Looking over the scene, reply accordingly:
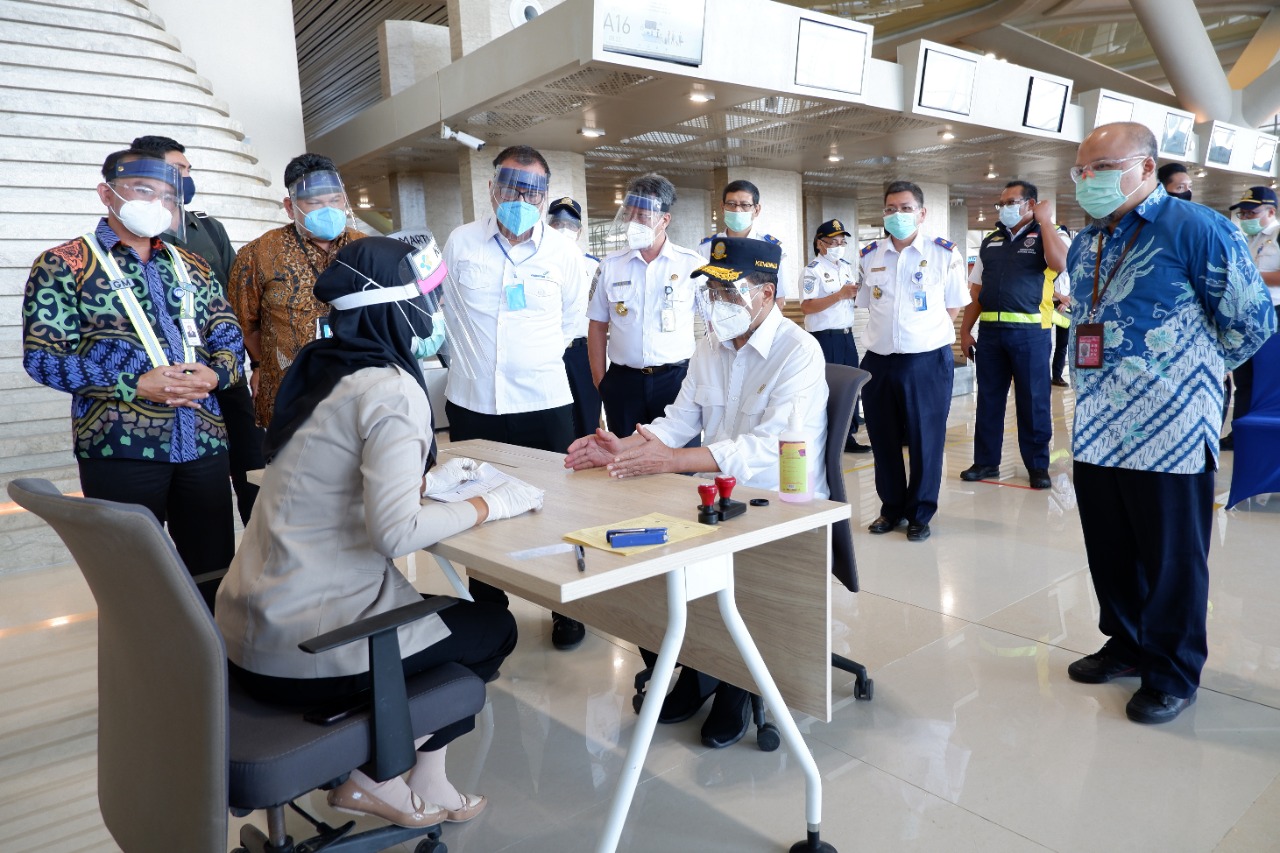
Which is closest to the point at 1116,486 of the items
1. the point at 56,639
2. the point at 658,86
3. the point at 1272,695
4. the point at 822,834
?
the point at 1272,695

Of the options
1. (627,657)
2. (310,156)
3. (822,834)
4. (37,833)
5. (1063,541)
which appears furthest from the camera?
(1063,541)

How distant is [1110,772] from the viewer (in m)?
1.97

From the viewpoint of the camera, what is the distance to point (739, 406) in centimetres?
237

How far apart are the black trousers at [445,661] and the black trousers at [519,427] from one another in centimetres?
114

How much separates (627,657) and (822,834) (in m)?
1.05

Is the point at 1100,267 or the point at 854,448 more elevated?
the point at 1100,267

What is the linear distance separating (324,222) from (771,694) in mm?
2087

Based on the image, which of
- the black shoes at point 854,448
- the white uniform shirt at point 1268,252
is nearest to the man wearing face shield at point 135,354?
the black shoes at point 854,448

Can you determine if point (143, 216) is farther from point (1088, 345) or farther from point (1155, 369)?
point (1155, 369)

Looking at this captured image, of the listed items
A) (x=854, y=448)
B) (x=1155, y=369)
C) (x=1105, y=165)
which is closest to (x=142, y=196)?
(x=1105, y=165)

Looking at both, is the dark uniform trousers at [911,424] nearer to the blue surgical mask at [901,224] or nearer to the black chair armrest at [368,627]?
the blue surgical mask at [901,224]

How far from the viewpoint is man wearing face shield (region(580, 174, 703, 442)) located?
3.47m

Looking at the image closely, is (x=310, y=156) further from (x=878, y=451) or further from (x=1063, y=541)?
(x=1063, y=541)

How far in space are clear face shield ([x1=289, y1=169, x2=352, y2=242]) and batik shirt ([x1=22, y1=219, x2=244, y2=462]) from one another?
→ 47 cm
